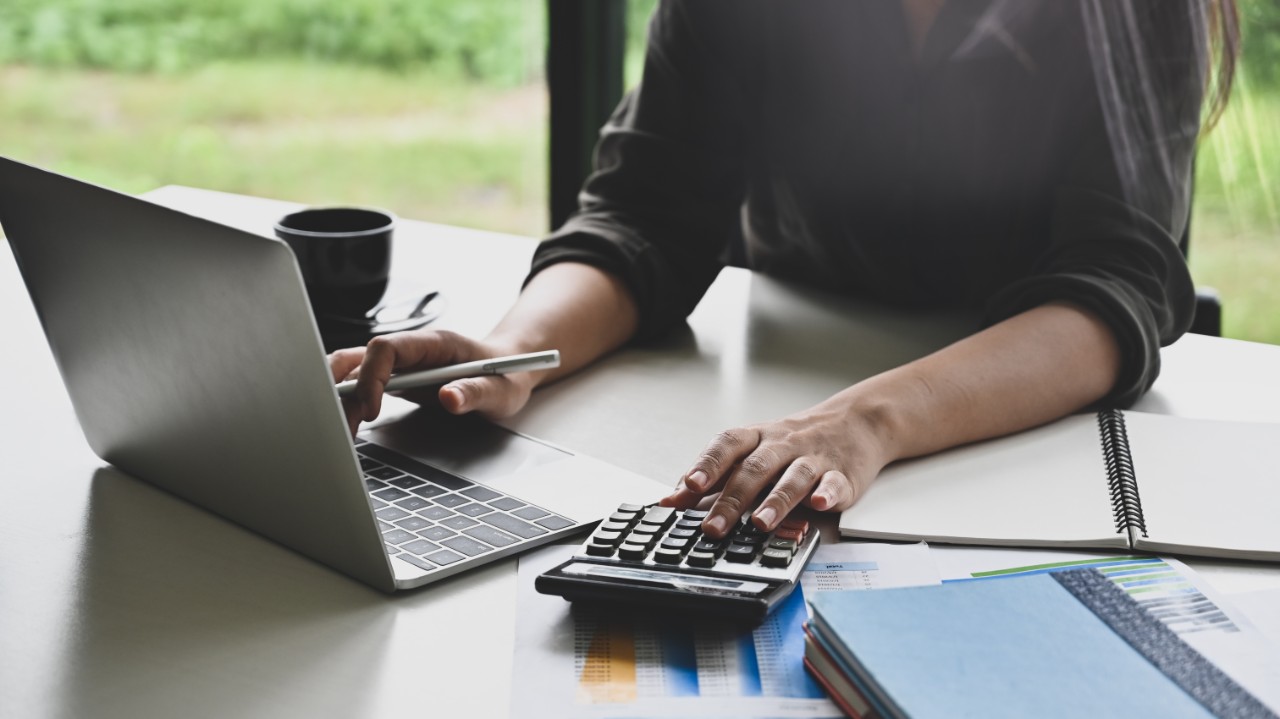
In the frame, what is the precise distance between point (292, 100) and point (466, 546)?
262cm

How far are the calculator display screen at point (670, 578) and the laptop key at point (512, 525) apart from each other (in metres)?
0.08

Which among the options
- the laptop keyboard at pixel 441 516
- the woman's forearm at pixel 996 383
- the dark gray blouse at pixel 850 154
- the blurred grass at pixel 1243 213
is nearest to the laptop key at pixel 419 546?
the laptop keyboard at pixel 441 516

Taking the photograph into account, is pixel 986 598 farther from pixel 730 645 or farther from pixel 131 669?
pixel 131 669

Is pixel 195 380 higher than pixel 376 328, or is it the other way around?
pixel 195 380

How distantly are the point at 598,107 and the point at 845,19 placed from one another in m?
1.07

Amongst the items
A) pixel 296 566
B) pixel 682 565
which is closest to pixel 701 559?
pixel 682 565

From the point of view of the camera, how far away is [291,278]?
59 centimetres

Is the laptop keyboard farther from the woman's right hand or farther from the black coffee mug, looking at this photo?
the black coffee mug

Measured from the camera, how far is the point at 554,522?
0.76m

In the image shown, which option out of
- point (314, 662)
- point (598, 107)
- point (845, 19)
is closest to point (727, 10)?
point (845, 19)

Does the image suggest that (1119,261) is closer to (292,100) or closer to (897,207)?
(897,207)

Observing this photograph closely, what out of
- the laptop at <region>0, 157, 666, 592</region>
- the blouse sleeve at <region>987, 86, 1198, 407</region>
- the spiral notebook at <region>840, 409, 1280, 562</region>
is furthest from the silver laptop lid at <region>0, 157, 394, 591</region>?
the blouse sleeve at <region>987, 86, 1198, 407</region>

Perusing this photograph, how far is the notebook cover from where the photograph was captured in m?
0.53

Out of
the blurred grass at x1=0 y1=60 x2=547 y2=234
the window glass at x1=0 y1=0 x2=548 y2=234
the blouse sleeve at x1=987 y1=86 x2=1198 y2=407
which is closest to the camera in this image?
the blouse sleeve at x1=987 y1=86 x2=1198 y2=407
